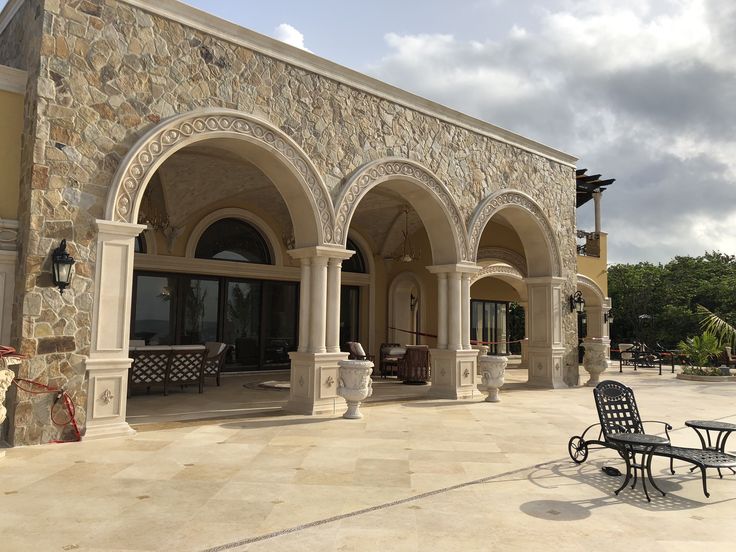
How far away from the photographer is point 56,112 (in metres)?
6.40

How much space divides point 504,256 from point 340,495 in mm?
12396

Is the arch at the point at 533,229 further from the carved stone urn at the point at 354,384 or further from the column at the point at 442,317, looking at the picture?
the carved stone urn at the point at 354,384

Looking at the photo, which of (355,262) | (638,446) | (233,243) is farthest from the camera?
(355,262)

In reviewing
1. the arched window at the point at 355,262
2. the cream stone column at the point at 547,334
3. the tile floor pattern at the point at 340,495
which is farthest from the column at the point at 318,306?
the arched window at the point at 355,262

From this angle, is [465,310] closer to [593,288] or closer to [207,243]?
[207,243]

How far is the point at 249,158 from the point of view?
8.58 m

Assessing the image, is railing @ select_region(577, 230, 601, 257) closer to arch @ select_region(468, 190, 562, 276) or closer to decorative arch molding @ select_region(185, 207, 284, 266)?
arch @ select_region(468, 190, 562, 276)

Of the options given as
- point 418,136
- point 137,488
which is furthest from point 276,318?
point 137,488

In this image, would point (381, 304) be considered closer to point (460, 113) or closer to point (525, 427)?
point (460, 113)

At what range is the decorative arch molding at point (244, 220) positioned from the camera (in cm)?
1312

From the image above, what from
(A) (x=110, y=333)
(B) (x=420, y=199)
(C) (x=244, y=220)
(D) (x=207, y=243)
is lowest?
(A) (x=110, y=333)

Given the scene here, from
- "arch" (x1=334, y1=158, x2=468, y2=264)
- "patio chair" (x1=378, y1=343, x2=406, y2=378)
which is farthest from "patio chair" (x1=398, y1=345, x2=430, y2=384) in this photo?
"arch" (x1=334, y1=158, x2=468, y2=264)

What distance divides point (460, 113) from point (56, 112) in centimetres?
722

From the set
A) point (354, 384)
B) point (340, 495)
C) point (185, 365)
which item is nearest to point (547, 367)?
point (354, 384)
